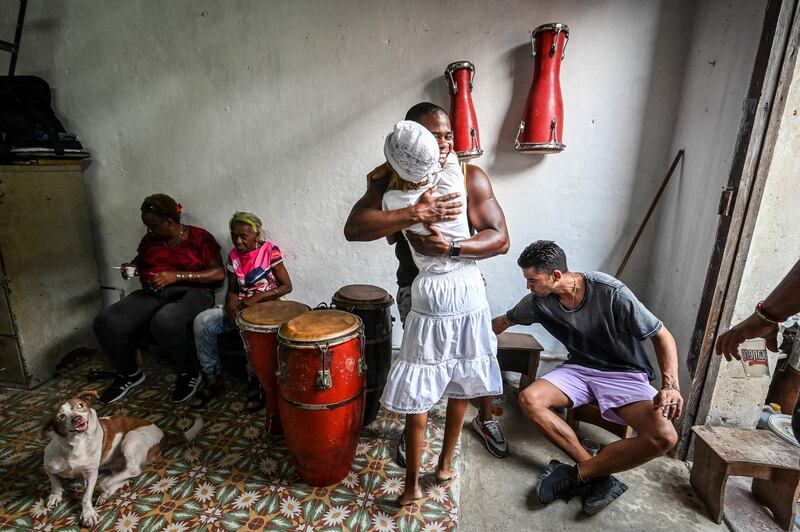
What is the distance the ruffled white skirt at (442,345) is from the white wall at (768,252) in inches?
55.1

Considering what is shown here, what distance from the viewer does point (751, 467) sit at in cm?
186

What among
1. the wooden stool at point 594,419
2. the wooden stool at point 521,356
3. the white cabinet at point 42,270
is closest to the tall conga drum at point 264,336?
the wooden stool at point 521,356

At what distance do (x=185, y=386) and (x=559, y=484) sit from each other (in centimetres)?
260

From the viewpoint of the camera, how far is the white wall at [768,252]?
1857mm

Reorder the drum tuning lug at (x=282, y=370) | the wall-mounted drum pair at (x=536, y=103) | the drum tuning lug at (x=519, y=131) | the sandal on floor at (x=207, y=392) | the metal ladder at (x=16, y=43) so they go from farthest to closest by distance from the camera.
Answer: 1. the metal ladder at (x=16, y=43)
2. the sandal on floor at (x=207, y=392)
3. the drum tuning lug at (x=519, y=131)
4. the wall-mounted drum pair at (x=536, y=103)
5. the drum tuning lug at (x=282, y=370)

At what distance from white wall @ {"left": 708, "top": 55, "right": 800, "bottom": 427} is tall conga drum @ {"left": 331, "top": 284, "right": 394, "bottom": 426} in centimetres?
187

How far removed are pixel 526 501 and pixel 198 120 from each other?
345 cm

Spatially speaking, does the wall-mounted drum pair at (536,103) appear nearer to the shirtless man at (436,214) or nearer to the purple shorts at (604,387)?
the shirtless man at (436,214)

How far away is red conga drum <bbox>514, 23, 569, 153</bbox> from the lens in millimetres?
2424

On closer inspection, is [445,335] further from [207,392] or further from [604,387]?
[207,392]

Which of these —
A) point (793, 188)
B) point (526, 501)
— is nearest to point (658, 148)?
point (793, 188)

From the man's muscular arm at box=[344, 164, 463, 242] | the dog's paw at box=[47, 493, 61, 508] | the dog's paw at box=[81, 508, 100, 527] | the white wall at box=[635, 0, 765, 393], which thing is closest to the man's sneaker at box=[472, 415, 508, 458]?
Answer: the white wall at box=[635, 0, 765, 393]

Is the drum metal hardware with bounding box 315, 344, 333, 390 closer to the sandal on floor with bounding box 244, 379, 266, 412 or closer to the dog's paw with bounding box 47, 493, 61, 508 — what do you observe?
the sandal on floor with bounding box 244, 379, 266, 412

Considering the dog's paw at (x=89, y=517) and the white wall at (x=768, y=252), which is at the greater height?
the white wall at (x=768, y=252)
